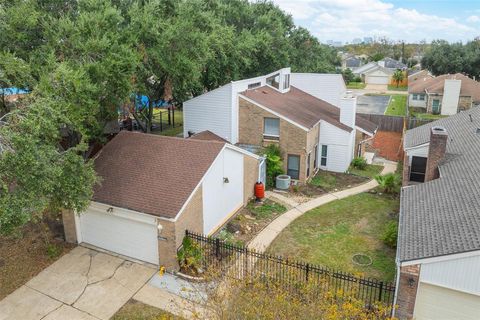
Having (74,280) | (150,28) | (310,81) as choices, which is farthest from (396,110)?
(74,280)

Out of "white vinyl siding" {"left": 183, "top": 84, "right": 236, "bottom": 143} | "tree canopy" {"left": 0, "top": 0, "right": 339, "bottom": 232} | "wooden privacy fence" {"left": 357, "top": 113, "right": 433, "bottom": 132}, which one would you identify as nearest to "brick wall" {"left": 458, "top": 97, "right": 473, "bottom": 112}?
"wooden privacy fence" {"left": 357, "top": 113, "right": 433, "bottom": 132}

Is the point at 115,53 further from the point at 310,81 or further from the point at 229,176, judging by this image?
the point at 310,81

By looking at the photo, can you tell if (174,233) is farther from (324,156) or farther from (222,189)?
(324,156)

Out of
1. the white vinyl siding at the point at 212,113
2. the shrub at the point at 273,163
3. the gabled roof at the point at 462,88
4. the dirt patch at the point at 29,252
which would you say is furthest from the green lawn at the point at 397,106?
the dirt patch at the point at 29,252

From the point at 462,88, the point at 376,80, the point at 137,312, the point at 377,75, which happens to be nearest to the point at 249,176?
the point at 137,312

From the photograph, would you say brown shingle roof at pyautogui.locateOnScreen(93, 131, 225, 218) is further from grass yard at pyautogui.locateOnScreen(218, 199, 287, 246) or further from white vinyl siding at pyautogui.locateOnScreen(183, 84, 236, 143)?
white vinyl siding at pyautogui.locateOnScreen(183, 84, 236, 143)

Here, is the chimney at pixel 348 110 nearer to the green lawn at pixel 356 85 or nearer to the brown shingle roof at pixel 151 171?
the brown shingle roof at pixel 151 171
